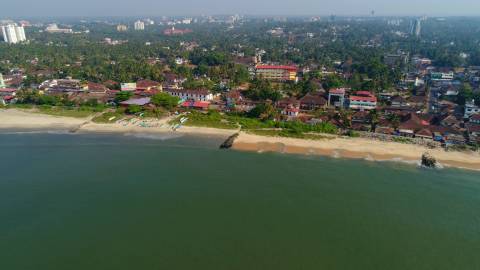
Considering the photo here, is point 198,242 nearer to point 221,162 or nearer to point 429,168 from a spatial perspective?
point 221,162

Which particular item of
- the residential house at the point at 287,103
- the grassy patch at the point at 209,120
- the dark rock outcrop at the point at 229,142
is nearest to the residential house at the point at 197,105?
the grassy patch at the point at 209,120

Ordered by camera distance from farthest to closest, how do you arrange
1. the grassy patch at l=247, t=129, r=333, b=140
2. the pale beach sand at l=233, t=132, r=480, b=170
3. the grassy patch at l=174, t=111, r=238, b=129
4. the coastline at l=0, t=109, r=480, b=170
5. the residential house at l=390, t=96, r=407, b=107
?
the residential house at l=390, t=96, r=407, b=107, the grassy patch at l=174, t=111, r=238, b=129, the grassy patch at l=247, t=129, r=333, b=140, the coastline at l=0, t=109, r=480, b=170, the pale beach sand at l=233, t=132, r=480, b=170

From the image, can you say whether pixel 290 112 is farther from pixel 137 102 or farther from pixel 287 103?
pixel 137 102

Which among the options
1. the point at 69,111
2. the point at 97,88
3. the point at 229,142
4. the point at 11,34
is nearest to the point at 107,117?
the point at 69,111

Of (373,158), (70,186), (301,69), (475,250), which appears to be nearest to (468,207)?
(475,250)

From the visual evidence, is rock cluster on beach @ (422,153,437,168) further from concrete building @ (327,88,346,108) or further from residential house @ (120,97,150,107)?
residential house @ (120,97,150,107)

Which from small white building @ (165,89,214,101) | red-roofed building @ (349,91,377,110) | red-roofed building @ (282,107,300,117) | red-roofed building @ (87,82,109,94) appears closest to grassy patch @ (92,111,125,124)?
small white building @ (165,89,214,101)
